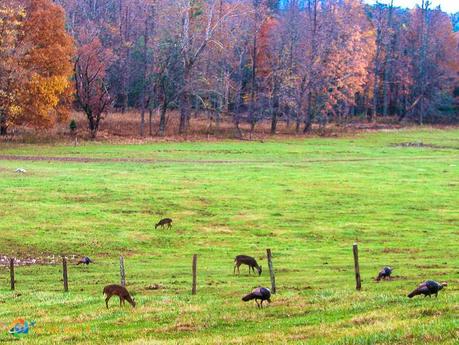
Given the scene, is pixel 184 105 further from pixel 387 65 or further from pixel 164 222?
pixel 164 222

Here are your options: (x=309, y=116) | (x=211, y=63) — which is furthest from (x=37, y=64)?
(x=309, y=116)

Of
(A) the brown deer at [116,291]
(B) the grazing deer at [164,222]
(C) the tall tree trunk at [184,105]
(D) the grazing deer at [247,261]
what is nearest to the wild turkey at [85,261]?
(D) the grazing deer at [247,261]

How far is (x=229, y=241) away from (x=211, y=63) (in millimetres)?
73148

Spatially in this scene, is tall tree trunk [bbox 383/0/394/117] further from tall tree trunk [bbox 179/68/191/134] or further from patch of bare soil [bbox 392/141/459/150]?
tall tree trunk [bbox 179/68/191/134]

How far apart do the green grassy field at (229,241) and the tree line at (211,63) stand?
9.72 meters

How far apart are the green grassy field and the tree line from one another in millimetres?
9724

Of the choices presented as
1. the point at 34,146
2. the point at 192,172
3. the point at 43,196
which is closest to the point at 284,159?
the point at 192,172

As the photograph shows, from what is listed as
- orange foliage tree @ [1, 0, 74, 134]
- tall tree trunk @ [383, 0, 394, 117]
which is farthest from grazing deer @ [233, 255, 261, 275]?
tall tree trunk @ [383, 0, 394, 117]

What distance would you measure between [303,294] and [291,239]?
14.9 m

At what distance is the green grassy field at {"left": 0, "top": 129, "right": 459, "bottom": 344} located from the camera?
16969 mm

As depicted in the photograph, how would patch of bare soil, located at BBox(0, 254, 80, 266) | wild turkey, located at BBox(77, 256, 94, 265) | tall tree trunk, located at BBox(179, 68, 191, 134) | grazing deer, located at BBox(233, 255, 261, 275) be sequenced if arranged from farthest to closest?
tall tree trunk, located at BBox(179, 68, 191, 134), patch of bare soil, located at BBox(0, 254, 80, 266), wild turkey, located at BBox(77, 256, 94, 265), grazing deer, located at BBox(233, 255, 261, 275)

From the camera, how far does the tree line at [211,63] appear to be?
7969 cm

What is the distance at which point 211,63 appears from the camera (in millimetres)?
107375

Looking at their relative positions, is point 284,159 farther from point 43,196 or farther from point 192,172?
point 43,196
